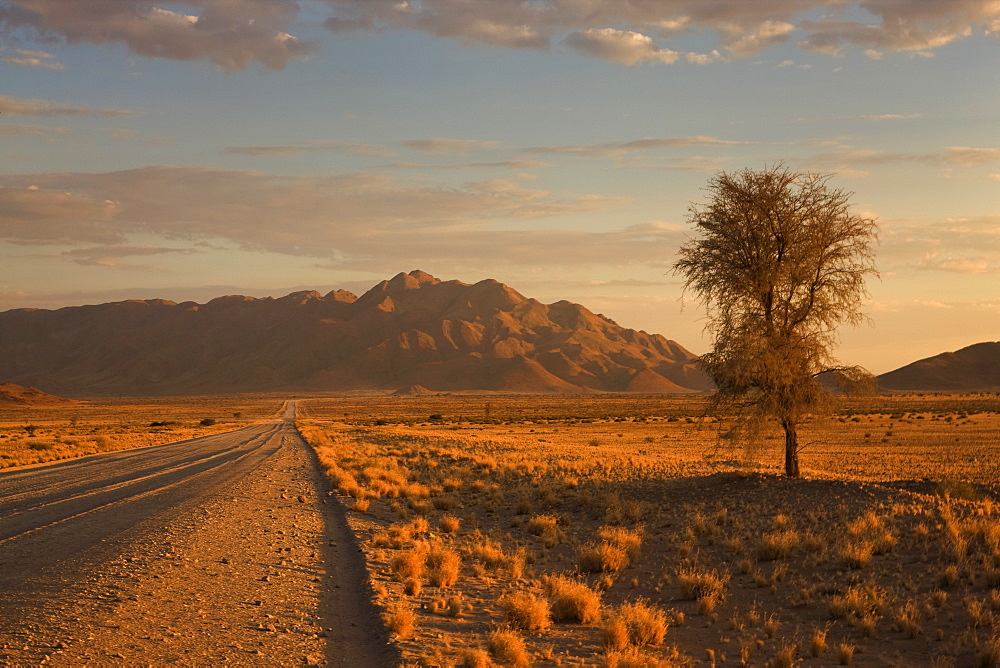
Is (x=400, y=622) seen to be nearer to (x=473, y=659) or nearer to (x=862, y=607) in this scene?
(x=473, y=659)

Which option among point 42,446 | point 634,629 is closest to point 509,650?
point 634,629

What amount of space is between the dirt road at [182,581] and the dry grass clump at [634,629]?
2736mm

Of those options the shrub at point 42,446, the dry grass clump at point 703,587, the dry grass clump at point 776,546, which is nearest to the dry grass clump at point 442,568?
the dry grass clump at point 703,587

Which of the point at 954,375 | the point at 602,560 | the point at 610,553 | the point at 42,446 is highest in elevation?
the point at 954,375

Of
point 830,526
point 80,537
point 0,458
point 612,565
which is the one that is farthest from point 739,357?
point 0,458

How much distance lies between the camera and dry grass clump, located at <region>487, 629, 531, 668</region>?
26.8ft

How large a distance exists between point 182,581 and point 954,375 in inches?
8501

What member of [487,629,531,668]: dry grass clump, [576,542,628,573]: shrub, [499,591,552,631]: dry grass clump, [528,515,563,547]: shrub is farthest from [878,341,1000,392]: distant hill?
[487,629,531,668]: dry grass clump

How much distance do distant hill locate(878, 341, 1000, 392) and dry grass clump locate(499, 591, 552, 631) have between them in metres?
196

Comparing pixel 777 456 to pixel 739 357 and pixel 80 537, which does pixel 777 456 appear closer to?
pixel 739 357

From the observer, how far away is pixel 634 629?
926 centimetres

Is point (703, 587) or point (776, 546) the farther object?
point (776, 546)

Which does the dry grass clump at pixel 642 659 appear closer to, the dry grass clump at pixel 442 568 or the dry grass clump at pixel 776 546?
the dry grass clump at pixel 442 568

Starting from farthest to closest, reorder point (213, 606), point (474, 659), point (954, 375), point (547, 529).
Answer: point (954, 375) < point (547, 529) < point (213, 606) < point (474, 659)
